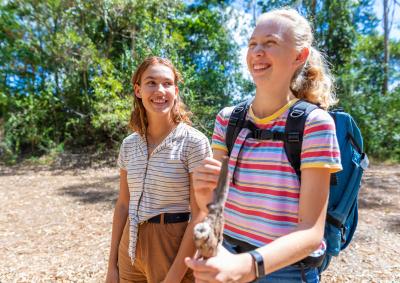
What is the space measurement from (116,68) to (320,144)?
11.8 metres

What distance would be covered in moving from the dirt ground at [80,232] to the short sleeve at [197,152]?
111 inches

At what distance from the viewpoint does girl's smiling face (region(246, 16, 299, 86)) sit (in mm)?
1271

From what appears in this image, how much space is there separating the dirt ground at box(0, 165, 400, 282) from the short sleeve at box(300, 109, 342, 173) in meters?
3.30

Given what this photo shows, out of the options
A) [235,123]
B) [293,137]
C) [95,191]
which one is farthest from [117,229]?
[95,191]

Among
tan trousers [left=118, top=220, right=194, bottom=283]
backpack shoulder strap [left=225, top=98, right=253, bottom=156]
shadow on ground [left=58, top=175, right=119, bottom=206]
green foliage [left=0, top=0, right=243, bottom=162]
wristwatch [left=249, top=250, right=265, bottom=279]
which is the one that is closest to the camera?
wristwatch [left=249, top=250, right=265, bottom=279]

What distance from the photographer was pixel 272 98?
1342mm

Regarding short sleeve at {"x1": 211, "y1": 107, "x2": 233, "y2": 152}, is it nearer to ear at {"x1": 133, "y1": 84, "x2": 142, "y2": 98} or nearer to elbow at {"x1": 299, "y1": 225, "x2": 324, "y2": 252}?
elbow at {"x1": 299, "y1": 225, "x2": 324, "y2": 252}

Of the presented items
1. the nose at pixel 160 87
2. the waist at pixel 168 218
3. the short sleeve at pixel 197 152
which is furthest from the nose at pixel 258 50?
the waist at pixel 168 218

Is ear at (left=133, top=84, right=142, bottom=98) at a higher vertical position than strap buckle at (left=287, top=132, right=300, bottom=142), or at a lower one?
higher

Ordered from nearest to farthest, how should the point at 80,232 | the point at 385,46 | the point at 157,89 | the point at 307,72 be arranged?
the point at 307,72
the point at 157,89
the point at 80,232
the point at 385,46

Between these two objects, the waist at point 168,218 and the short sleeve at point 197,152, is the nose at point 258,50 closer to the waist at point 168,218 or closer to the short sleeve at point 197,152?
the short sleeve at point 197,152

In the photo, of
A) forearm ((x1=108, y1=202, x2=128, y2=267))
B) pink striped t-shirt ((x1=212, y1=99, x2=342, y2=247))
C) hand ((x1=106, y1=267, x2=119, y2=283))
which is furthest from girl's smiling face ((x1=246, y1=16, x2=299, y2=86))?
hand ((x1=106, y1=267, x2=119, y2=283))

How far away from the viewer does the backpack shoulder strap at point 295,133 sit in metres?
1.20

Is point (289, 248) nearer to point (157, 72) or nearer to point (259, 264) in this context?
point (259, 264)
